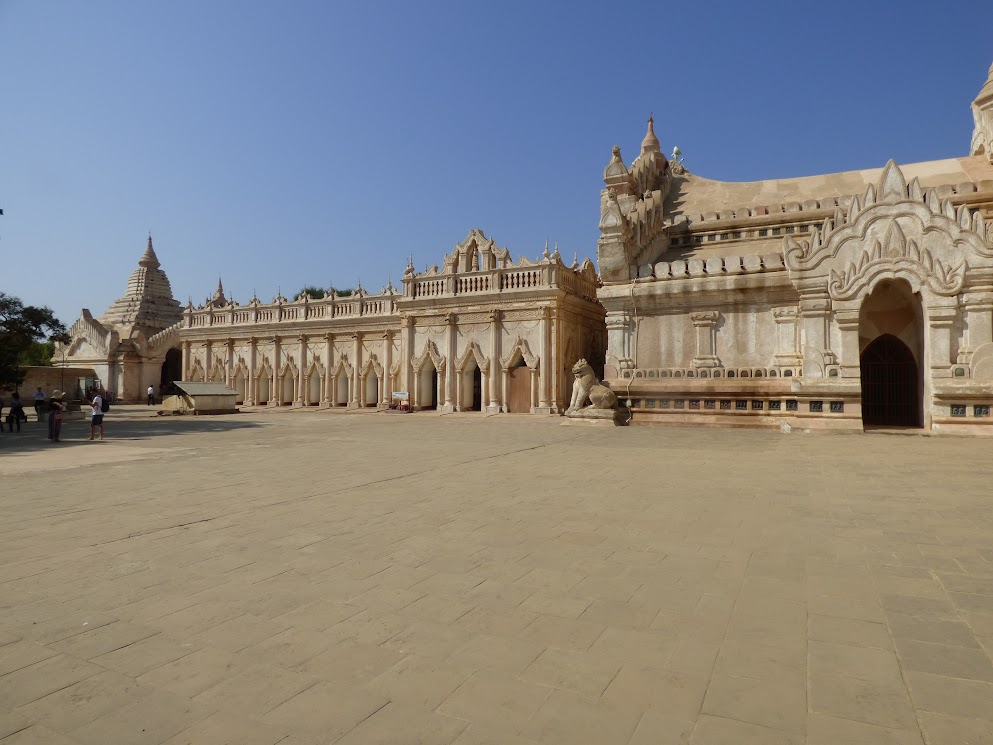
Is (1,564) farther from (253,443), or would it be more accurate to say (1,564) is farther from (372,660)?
(253,443)

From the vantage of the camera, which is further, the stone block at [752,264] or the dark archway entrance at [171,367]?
the dark archway entrance at [171,367]

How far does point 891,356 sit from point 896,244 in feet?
13.3

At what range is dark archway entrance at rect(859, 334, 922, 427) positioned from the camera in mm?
17797

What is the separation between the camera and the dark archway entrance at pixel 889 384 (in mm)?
17797

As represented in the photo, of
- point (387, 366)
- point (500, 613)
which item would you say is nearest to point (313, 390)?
point (387, 366)

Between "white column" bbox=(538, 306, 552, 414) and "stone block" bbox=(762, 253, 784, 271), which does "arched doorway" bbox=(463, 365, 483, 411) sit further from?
"stone block" bbox=(762, 253, 784, 271)

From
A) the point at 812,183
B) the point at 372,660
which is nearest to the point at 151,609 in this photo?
the point at 372,660

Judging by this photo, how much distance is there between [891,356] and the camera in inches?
717

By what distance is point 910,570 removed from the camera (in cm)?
444

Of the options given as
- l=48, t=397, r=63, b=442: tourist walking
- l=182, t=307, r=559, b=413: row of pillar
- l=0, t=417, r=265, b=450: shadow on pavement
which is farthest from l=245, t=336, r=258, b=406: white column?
l=48, t=397, r=63, b=442: tourist walking

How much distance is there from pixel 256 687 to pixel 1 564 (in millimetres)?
3443

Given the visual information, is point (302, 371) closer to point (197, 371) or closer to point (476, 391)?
point (197, 371)

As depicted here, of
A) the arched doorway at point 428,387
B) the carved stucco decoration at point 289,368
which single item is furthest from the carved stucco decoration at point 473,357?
the carved stucco decoration at point 289,368

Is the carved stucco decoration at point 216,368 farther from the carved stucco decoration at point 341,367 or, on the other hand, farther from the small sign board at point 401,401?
the small sign board at point 401,401
